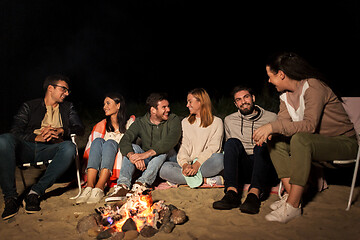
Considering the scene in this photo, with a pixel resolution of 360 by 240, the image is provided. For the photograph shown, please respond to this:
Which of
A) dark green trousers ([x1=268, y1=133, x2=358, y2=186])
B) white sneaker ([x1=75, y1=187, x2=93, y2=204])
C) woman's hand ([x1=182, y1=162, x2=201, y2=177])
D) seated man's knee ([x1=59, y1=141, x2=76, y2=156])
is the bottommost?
white sneaker ([x1=75, y1=187, x2=93, y2=204])

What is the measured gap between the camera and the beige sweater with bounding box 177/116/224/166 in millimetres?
3615

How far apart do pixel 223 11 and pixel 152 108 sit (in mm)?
15276

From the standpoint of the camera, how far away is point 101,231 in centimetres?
249

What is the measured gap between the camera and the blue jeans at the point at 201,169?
11.4 feet

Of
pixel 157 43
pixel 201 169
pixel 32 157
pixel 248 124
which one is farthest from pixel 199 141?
pixel 157 43

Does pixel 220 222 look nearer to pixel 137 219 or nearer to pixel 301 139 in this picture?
pixel 137 219

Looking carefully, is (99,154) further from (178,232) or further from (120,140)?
(178,232)

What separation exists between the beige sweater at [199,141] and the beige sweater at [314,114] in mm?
948

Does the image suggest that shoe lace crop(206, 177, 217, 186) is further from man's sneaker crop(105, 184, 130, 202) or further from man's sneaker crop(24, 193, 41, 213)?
man's sneaker crop(24, 193, 41, 213)

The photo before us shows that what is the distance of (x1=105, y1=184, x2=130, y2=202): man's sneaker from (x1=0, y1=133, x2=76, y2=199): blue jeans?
61 centimetres

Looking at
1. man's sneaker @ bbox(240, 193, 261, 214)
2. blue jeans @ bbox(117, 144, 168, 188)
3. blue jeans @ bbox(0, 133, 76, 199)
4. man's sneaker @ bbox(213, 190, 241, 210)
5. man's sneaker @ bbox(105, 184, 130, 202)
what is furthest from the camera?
blue jeans @ bbox(117, 144, 168, 188)

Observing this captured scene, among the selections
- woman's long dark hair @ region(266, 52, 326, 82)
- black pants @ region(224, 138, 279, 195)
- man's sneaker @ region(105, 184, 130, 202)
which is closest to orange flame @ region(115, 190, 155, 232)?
man's sneaker @ region(105, 184, 130, 202)

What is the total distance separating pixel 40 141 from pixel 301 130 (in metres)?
2.80

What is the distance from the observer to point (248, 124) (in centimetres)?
353
